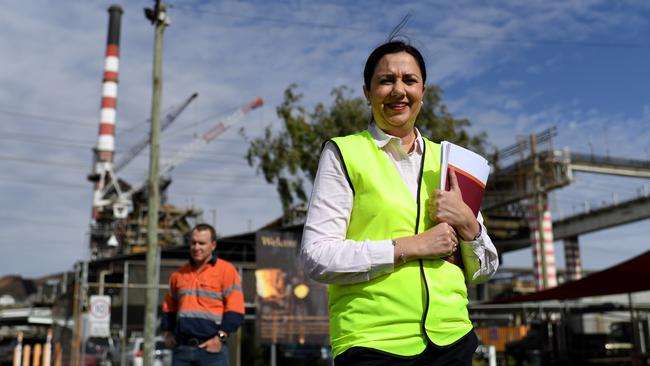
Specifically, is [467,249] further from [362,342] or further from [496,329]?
[496,329]

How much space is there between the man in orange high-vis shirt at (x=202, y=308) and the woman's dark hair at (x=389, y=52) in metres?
3.79

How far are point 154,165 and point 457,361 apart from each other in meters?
15.1

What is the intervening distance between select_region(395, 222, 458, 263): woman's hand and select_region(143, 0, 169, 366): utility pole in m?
12.7

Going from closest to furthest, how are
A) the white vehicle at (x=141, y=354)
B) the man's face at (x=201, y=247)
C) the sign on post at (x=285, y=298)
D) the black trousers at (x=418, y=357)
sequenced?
the black trousers at (x=418, y=357) < the man's face at (x=201, y=247) < the white vehicle at (x=141, y=354) < the sign on post at (x=285, y=298)

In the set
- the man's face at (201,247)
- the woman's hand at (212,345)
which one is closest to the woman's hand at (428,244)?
the woman's hand at (212,345)

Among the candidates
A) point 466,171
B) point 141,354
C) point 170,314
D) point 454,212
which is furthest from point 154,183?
point 454,212

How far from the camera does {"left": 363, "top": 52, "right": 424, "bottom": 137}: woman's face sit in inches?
82.2

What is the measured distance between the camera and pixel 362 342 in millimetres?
1808

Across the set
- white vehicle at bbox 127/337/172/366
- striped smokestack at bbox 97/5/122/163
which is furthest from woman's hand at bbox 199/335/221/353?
striped smokestack at bbox 97/5/122/163

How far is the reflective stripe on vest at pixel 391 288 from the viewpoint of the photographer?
1.83 m

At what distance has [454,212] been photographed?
192 centimetres

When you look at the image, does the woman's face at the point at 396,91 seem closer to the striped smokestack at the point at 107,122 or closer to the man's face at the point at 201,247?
the man's face at the point at 201,247

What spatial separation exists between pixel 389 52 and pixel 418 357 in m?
0.90

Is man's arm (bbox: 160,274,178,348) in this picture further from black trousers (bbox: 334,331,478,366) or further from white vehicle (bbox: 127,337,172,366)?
white vehicle (bbox: 127,337,172,366)
